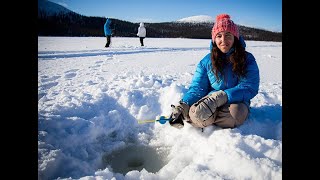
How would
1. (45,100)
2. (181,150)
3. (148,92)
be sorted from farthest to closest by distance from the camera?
(148,92)
(45,100)
(181,150)

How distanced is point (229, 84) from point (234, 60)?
0.28m

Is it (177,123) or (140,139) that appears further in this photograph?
(140,139)

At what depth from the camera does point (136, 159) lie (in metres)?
2.68

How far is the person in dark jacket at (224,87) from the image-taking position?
2.59 metres

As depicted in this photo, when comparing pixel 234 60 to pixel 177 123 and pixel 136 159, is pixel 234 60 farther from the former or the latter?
pixel 136 159

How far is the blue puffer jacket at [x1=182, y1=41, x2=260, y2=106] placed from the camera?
2.65 metres

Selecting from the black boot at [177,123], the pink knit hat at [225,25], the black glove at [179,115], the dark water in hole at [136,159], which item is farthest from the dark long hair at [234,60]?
the dark water in hole at [136,159]

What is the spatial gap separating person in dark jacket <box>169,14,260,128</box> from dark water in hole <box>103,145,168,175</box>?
1.30 feet

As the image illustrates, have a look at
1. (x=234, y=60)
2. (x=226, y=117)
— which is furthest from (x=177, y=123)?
(x=234, y=60)

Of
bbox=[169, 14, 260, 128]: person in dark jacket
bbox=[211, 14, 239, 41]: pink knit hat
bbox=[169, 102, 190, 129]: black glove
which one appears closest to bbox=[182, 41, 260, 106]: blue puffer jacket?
bbox=[169, 14, 260, 128]: person in dark jacket
